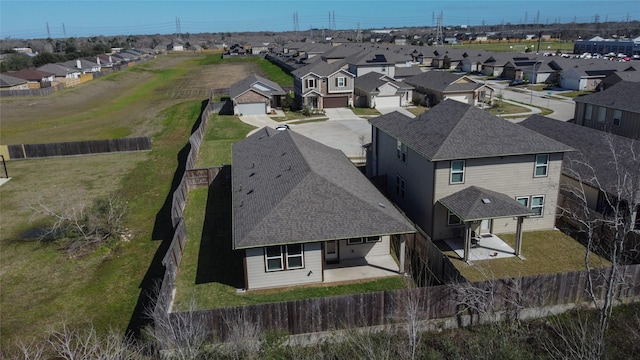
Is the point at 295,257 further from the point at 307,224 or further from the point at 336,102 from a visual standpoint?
the point at 336,102

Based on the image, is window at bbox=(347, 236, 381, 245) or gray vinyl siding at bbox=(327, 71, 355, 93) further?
gray vinyl siding at bbox=(327, 71, 355, 93)

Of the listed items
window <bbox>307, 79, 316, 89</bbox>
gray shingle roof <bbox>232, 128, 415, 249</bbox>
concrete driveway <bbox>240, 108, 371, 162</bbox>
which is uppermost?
window <bbox>307, 79, 316, 89</bbox>

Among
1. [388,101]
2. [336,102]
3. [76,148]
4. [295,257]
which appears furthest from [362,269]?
[388,101]

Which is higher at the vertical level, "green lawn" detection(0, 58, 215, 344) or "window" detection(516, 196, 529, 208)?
"window" detection(516, 196, 529, 208)

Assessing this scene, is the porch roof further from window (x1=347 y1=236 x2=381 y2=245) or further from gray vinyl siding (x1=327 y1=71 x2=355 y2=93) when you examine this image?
gray vinyl siding (x1=327 y1=71 x2=355 y2=93)

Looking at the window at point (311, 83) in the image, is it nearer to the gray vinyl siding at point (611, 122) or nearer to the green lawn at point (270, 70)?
the green lawn at point (270, 70)

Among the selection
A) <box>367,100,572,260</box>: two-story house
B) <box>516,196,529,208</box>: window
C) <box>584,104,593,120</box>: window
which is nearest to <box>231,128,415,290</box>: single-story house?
<box>367,100,572,260</box>: two-story house
